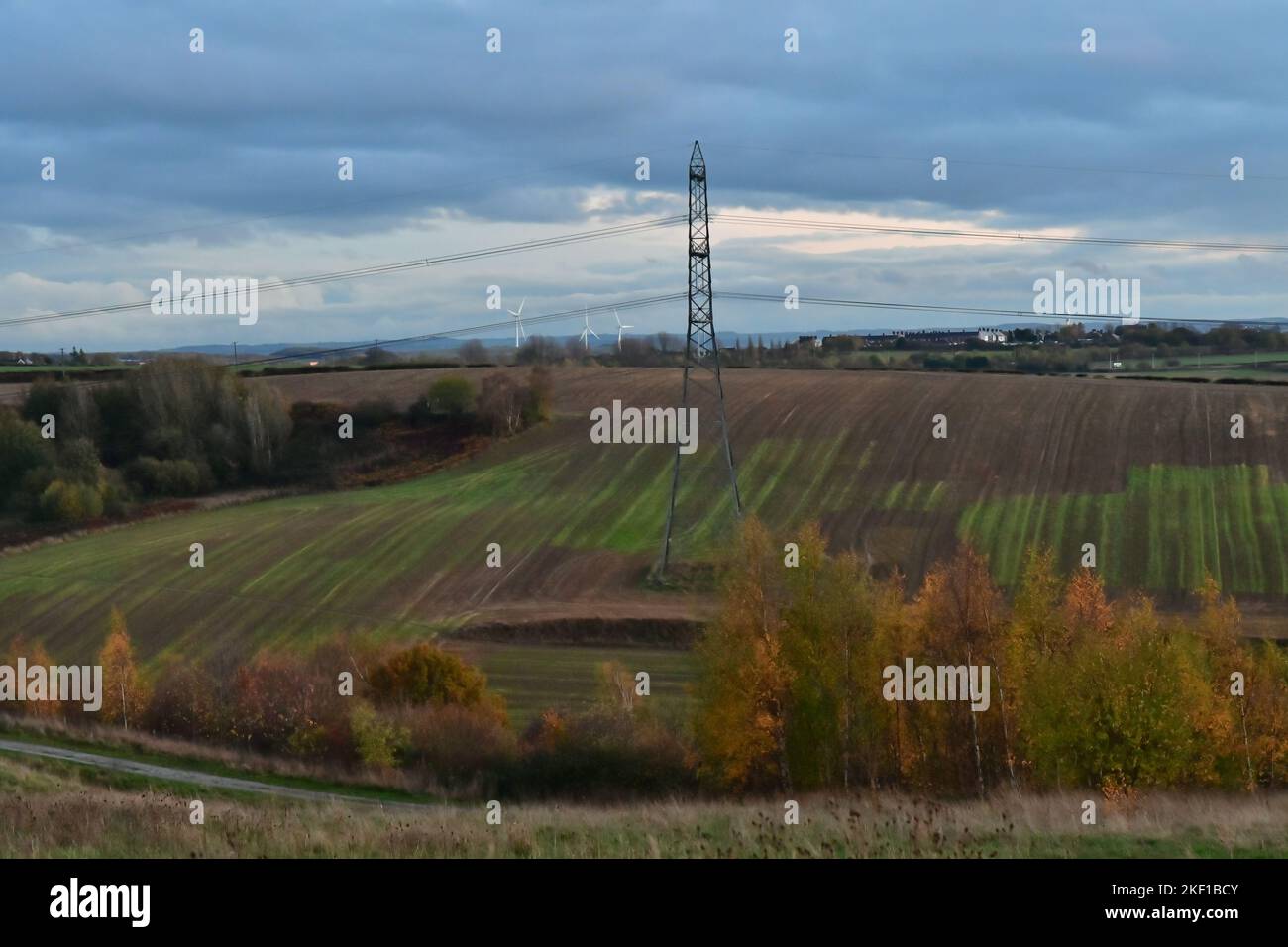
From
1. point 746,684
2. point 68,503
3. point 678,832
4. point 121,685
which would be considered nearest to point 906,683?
point 746,684

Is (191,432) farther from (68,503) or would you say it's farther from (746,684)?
(746,684)

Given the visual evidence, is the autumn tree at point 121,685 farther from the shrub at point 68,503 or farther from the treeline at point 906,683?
the shrub at point 68,503

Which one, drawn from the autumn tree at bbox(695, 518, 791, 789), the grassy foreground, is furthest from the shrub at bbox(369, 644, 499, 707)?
the grassy foreground

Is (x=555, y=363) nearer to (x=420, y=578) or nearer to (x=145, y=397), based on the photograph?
(x=145, y=397)

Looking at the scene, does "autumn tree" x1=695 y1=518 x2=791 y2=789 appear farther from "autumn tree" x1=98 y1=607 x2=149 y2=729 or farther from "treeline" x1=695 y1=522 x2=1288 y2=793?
"autumn tree" x1=98 y1=607 x2=149 y2=729

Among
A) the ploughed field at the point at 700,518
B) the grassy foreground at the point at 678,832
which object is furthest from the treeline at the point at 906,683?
the ploughed field at the point at 700,518

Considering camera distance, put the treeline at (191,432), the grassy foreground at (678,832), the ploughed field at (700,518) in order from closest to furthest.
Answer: the grassy foreground at (678,832) → the ploughed field at (700,518) → the treeline at (191,432)
